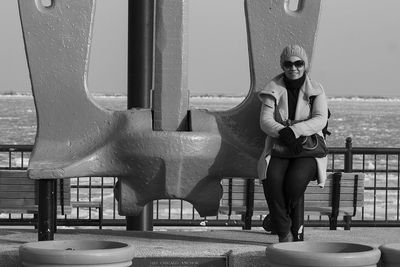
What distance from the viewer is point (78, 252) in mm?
8258

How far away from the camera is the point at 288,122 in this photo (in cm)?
963

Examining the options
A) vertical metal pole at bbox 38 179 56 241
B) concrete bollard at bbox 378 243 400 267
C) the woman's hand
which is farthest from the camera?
vertical metal pole at bbox 38 179 56 241

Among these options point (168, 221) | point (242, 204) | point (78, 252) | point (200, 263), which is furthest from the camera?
point (168, 221)

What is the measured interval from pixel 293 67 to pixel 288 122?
43 centimetres

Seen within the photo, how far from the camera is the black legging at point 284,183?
9617 mm

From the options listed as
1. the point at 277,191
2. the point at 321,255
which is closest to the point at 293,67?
the point at 277,191

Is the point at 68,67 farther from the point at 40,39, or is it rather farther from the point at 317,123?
the point at 317,123

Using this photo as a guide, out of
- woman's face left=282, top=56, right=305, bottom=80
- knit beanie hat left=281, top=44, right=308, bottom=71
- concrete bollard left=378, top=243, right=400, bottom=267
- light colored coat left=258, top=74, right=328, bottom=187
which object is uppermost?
knit beanie hat left=281, top=44, right=308, bottom=71

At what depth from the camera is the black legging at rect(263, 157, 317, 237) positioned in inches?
379

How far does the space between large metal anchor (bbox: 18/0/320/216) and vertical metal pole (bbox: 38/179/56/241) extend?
17 centimetres

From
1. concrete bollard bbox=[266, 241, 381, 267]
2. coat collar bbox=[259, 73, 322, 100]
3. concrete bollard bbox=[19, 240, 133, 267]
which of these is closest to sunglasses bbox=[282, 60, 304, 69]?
coat collar bbox=[259, 73, 322, 100]

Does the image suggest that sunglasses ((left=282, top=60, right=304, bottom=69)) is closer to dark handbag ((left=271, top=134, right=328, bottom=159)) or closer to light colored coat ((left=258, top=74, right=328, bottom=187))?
light colored coat ((left=258, top=74, right=328, bottom=187))

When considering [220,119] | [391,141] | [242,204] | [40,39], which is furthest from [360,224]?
[391,141]

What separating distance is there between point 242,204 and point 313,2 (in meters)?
3.37
